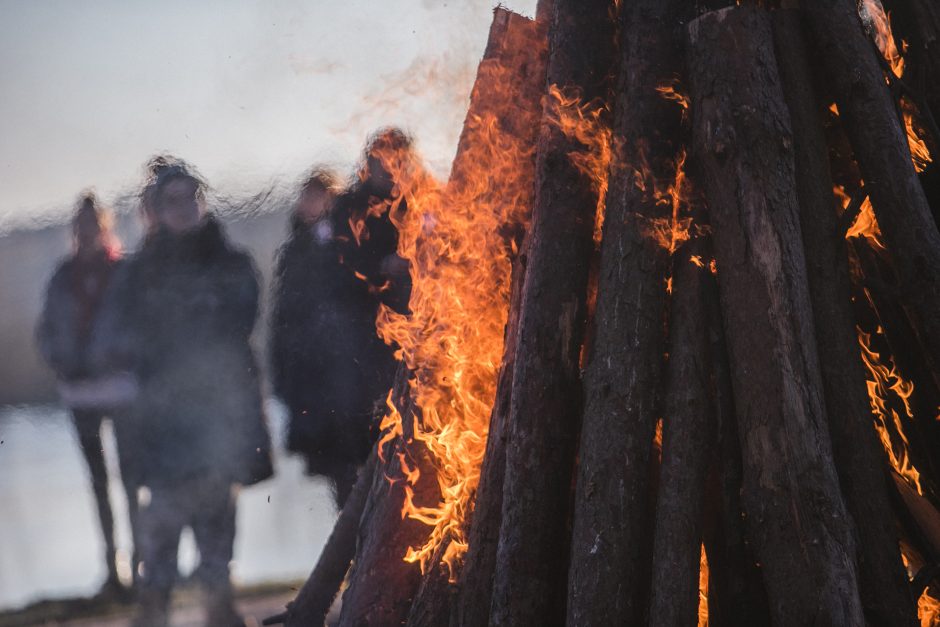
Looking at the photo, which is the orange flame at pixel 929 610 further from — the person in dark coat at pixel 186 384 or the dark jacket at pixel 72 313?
the dark jacket at pixel 72 313

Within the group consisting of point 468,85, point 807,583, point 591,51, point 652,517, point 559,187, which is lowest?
point 807,583

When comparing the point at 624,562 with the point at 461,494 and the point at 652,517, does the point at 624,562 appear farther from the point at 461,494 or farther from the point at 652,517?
the point at 461,494

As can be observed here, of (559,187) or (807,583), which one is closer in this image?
(807,583)

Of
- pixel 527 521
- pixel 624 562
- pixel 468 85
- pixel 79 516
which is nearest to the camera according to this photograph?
pixel 624 562

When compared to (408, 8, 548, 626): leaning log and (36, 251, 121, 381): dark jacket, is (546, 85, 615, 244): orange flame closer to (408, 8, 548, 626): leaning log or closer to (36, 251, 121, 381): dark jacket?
(408, 8, 548, 626): leaning log

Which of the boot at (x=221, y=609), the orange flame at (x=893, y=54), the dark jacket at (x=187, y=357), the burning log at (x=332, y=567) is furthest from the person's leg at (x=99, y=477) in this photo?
the orange flame at (x=893, y=54)

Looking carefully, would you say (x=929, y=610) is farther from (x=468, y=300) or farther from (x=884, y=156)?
(x=468, y=300)

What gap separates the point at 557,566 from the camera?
288 centimetres

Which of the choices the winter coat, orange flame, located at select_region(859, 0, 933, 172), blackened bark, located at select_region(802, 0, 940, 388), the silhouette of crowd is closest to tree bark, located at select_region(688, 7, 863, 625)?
blackened bark, located at select_region(802, 0, 940, 388)

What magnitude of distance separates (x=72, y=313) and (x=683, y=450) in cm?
426

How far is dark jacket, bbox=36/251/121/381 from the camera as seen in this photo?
535 cm

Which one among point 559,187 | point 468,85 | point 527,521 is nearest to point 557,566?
point 527,521

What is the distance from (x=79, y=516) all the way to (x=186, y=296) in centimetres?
371

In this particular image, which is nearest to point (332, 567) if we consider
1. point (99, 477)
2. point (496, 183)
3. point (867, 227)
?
point (496, 183)
